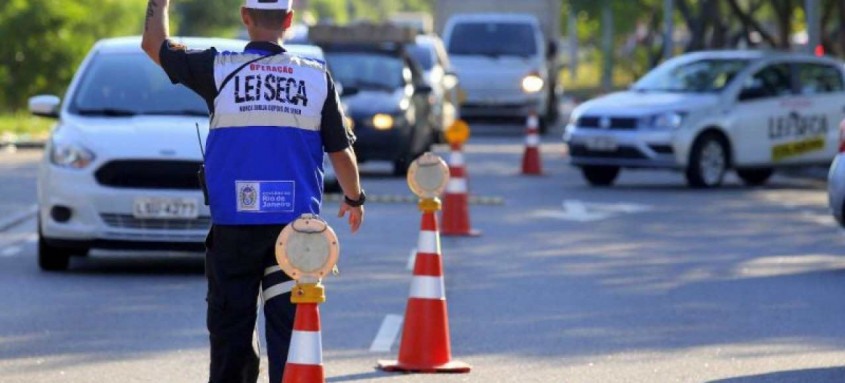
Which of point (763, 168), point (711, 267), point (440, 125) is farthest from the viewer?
point (440, 125)

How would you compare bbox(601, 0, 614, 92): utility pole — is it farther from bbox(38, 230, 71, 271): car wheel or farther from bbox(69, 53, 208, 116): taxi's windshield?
bbox(38, 230, 71, 271): car wheel

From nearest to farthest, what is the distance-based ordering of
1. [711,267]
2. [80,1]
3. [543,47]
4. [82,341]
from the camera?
[82,341] → [711,267] → [543,47] → [80,1]

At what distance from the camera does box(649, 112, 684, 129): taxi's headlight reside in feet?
75.9

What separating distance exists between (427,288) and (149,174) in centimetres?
409

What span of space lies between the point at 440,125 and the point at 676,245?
12620 millimetres

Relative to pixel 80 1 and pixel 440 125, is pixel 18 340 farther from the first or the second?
pixel 80 1

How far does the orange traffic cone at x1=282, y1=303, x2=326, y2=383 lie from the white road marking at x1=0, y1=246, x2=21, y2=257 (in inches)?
349

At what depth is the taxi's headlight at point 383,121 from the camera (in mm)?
24219

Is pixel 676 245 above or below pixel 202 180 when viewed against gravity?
below

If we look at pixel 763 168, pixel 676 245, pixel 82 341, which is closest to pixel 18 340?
pixel 82 341

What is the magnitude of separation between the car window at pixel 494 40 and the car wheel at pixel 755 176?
12.6 metres

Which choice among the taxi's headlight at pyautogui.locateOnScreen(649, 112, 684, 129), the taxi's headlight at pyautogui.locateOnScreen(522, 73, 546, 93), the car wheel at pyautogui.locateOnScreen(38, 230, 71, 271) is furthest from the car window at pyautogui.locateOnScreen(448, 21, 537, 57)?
the car wheel at pyautogui.locateOnScreen(38, 230, 71, 271)

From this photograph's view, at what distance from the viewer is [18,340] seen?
10328mm

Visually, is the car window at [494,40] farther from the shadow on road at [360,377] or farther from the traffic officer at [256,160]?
the traffic officer at [256,160]
